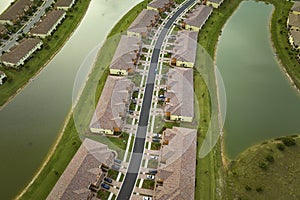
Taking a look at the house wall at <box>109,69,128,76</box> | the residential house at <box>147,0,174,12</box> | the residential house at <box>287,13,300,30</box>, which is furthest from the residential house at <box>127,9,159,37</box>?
the residential house at <box>287,13,300,30</box>

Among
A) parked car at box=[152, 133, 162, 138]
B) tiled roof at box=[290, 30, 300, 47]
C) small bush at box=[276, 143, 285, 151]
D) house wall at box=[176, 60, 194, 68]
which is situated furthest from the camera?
tiled roof at box=[290, 30, 300, 47]

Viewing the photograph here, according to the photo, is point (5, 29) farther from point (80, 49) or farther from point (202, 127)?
point (202, 127)

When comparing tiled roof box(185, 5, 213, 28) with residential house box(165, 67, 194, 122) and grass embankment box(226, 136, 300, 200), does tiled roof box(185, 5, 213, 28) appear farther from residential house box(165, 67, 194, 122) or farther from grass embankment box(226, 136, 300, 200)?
grass embankment box(226, 136, 300, 200)

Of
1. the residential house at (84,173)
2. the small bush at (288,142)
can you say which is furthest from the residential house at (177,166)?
the small bush at (288,142)

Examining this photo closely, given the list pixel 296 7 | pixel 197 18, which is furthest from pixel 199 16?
pixel 296 7

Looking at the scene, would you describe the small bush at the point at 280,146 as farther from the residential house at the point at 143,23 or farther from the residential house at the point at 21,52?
the residential house at the point at 21,52

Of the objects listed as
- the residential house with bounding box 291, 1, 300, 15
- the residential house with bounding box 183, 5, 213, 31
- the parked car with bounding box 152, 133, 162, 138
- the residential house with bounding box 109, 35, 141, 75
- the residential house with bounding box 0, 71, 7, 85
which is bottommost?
the parked car with bounding box 152, 133, 162, 138

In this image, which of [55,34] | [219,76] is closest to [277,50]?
[219,76]
